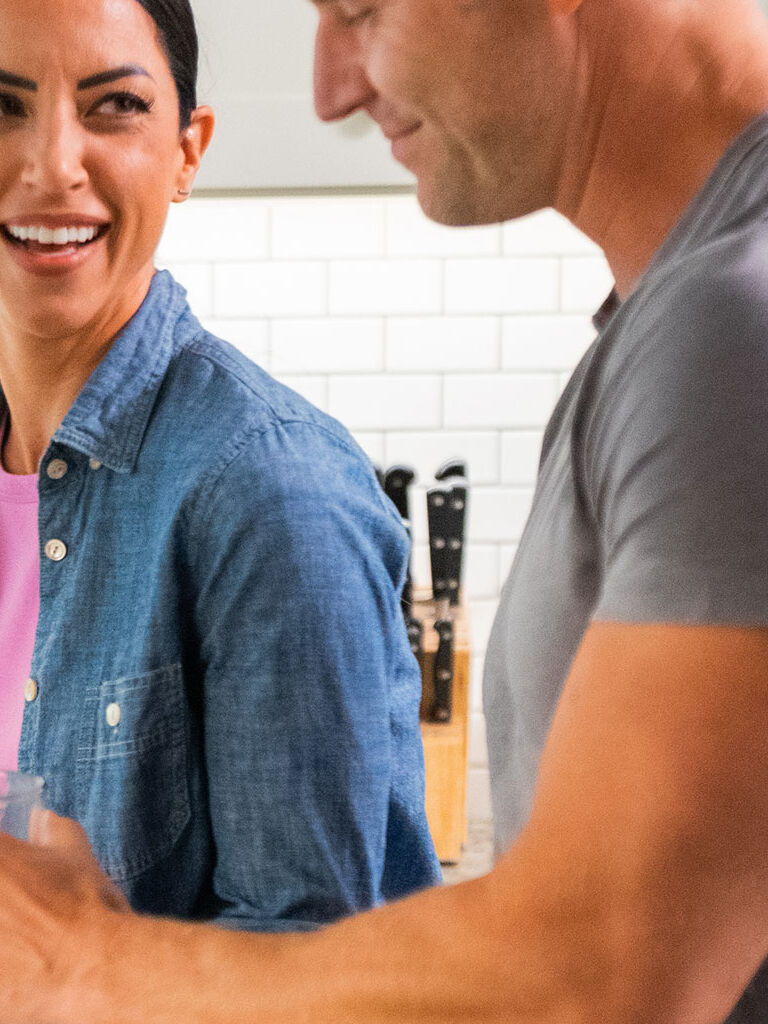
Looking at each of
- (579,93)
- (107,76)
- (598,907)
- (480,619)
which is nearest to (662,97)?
(579,93)

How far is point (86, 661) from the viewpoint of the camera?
968 millimetres

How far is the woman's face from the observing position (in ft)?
3.15

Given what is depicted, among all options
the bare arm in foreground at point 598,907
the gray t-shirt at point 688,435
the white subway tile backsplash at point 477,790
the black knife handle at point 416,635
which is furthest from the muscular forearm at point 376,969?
the white subway tile backsplash at point 477,790

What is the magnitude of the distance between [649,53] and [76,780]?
26.2 inches

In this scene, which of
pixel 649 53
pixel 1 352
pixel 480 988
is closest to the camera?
pixel 480 988

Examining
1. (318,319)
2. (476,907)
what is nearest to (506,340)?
(318,319)

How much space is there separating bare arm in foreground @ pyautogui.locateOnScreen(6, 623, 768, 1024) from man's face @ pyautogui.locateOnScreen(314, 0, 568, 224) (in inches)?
12.3

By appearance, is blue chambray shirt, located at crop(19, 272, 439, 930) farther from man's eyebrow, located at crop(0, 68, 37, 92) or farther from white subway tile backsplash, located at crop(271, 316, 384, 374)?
white subway tile backsplash, located at crop(271, 316, 384, 374)

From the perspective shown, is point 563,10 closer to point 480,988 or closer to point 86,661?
point 480,988

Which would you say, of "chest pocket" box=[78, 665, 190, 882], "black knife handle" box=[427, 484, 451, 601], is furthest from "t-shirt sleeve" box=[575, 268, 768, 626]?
"black knife handle" box=[427, 484, 451, 601]

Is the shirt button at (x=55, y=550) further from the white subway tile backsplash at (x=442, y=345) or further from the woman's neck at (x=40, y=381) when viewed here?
the white subway tile backsplash at (x=442, y=345)

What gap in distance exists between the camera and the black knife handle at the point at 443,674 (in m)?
2.49

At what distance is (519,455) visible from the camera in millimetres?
2896

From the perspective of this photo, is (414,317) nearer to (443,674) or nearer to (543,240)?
(543,240)
